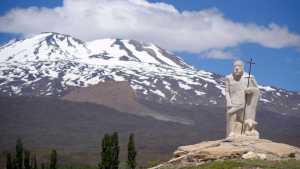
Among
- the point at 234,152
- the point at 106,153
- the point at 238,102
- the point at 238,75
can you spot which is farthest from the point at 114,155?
the point at 234,152

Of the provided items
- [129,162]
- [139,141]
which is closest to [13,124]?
[139,141]

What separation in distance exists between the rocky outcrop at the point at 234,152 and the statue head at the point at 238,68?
317 centimetres

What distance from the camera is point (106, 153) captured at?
62469mm

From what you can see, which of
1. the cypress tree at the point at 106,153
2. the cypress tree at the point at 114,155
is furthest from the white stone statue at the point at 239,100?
the cypress tree at the point at 114,155

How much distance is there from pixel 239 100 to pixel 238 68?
1542mm

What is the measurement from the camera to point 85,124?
19112 centimetres

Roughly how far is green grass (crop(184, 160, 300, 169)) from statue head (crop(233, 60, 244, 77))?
5552mm

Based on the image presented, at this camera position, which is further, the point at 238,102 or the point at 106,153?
the point at 106,153

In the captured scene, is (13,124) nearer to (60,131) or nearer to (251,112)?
(60,131)

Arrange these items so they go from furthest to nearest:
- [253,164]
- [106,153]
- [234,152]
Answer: [106,153] → [234,152] → [253,164]

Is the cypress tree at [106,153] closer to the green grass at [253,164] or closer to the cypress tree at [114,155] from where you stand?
the cypress tree at [114,155]

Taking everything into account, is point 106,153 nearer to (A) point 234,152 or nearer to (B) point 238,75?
(B) point 238,75

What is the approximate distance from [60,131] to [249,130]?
15486 centimetres

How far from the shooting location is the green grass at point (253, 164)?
24359 millimetres
